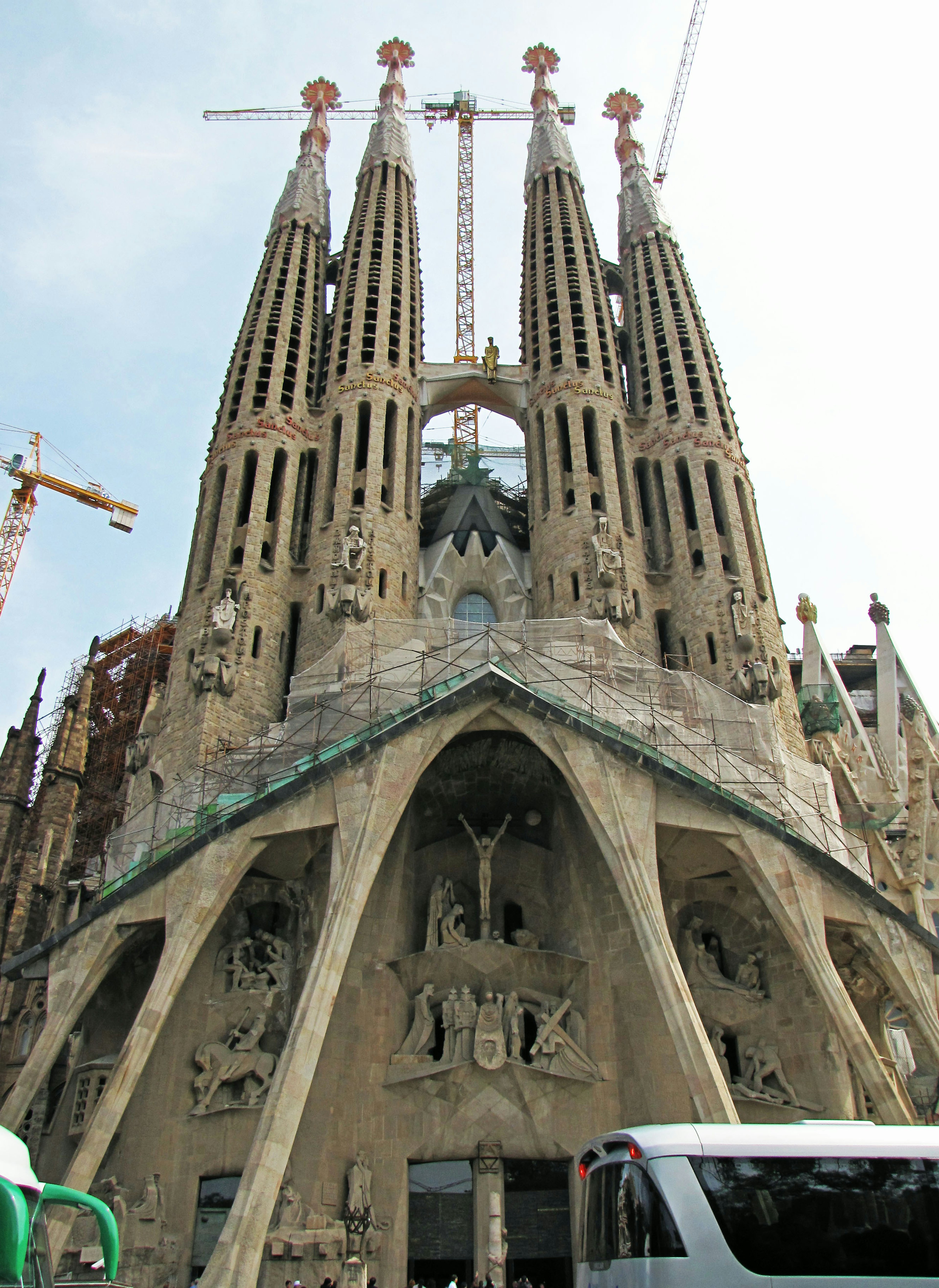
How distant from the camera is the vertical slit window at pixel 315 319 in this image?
29.8m

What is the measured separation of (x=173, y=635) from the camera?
114 feet

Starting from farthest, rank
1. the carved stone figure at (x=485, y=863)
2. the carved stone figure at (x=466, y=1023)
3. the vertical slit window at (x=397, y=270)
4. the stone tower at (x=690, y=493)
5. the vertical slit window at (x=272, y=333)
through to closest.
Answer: the vertical slit window at (x=397, y=270)
the vertical slit window at (x=272, y=333)
the stone tower at (x=690, y=493)
the carved stone figure at (x=485, y=863)
the carved stone figure at (x=466, y=1023)

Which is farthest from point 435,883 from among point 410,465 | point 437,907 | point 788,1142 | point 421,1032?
point 788,1142

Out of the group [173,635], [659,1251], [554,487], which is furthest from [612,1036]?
[173,635]

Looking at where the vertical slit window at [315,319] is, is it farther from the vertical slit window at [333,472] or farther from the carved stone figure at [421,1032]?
the carved stone figure at [421,1032]

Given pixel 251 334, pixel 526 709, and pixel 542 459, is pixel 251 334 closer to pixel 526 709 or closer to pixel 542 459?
pixel 542 459

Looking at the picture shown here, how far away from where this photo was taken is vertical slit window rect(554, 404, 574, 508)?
27.5 m

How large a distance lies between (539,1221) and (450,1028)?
3.46 meters

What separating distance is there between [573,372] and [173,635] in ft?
52.1

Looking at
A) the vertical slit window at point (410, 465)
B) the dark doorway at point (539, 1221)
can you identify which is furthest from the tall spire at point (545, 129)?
the dark doorway at point (539, 1221)

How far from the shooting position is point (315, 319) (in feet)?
102

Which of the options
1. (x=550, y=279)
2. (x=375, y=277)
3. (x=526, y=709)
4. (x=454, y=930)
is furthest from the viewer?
(x=550, y=279)

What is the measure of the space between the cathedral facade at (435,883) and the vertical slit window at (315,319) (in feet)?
3.57

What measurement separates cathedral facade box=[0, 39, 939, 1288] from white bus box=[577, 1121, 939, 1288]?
838cm
